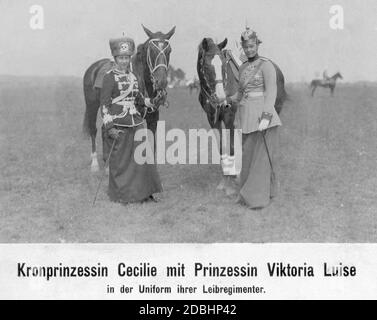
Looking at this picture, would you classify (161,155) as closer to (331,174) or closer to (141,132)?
(141,132)

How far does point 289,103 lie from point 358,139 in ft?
4.78

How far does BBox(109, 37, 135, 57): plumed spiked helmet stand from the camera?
5.40 m

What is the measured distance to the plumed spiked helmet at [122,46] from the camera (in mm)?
5401

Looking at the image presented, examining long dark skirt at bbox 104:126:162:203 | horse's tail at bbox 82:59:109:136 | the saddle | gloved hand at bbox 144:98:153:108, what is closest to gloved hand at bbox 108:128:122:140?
long dark skirt at bbox 104:126:162:203

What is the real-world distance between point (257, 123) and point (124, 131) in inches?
63.4

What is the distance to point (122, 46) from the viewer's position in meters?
5.41

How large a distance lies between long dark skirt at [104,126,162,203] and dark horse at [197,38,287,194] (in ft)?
3.78

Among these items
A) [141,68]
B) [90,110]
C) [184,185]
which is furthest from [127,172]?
[90,110]

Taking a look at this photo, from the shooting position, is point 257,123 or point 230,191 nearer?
point 257,123

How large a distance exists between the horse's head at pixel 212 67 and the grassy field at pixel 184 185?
4.59 ft

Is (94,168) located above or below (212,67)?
below

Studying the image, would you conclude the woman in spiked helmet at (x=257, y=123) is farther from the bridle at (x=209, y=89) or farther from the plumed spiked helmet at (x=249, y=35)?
the bridle at (x=209, y=89)

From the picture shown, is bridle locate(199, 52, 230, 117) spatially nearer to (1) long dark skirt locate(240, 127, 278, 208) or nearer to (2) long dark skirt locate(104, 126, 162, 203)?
(1) long dark skirt locate(240, 127, 278, 208)

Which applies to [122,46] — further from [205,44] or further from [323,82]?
[323,82]
